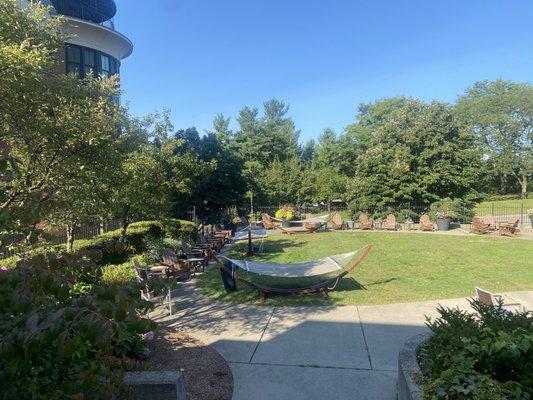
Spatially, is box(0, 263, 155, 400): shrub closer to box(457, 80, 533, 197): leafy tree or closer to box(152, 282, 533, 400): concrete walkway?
box(152, 282, 533, 400): concrete walkway

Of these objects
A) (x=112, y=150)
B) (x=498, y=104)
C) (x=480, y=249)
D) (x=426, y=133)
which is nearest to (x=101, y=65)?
(x=426, y=133)

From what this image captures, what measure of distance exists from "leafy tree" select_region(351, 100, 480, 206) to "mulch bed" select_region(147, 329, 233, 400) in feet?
69.0

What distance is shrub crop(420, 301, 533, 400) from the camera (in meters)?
2.96

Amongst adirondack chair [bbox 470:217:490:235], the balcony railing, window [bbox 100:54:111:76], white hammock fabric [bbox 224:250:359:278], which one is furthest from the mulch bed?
the balcony railing

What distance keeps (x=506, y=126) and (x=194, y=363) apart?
58.7m

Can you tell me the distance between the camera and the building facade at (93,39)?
26094 mm

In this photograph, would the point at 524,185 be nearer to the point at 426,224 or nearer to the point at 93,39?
the point at 426,224

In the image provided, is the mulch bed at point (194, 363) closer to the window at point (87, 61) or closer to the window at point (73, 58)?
the window at point (87, 61)

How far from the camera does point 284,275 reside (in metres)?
9.02

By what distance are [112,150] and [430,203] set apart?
885 inches

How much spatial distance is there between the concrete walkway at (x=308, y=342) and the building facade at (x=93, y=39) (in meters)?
22.3

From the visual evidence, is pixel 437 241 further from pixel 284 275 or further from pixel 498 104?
pixel 498 104

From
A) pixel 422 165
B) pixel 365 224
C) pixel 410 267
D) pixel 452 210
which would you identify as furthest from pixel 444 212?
pixel 410 267

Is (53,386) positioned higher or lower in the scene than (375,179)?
lower
